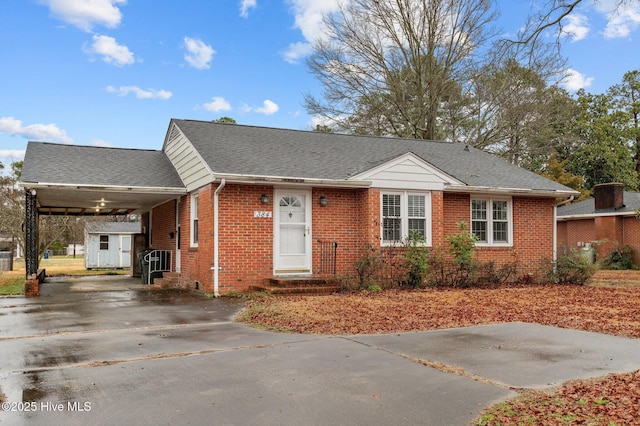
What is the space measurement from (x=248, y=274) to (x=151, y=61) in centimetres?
1010

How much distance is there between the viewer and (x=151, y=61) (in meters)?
18.9

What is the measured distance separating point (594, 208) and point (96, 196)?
24.2 meters

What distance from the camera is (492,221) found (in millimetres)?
16031

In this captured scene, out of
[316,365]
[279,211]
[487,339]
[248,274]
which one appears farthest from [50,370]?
[279,211]

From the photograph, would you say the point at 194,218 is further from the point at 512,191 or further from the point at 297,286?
the point at 512,191

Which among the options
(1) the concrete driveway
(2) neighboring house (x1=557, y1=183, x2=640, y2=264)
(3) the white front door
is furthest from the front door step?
(2) neighboring house (x1=557, y1=183, x2=640, y2=264)

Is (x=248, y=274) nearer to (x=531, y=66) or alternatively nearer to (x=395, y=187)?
(x=395, y=187)

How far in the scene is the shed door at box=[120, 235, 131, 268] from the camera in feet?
99.3

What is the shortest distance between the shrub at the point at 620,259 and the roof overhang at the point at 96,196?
20.9 metres

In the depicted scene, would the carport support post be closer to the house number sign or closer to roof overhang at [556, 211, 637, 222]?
the house number sign

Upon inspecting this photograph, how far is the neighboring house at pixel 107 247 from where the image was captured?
96.9ft

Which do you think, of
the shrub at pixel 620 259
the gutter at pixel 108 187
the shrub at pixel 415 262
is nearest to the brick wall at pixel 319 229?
the gutter at pixel 108 187

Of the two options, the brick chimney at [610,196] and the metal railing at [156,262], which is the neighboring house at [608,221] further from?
the metal railing at [156,262]

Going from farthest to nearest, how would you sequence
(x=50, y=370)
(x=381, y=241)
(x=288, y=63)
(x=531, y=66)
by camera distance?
(x=288, y=63)
(x=381, y=241)
(x=531, y=66)
(x=50, y=370)
